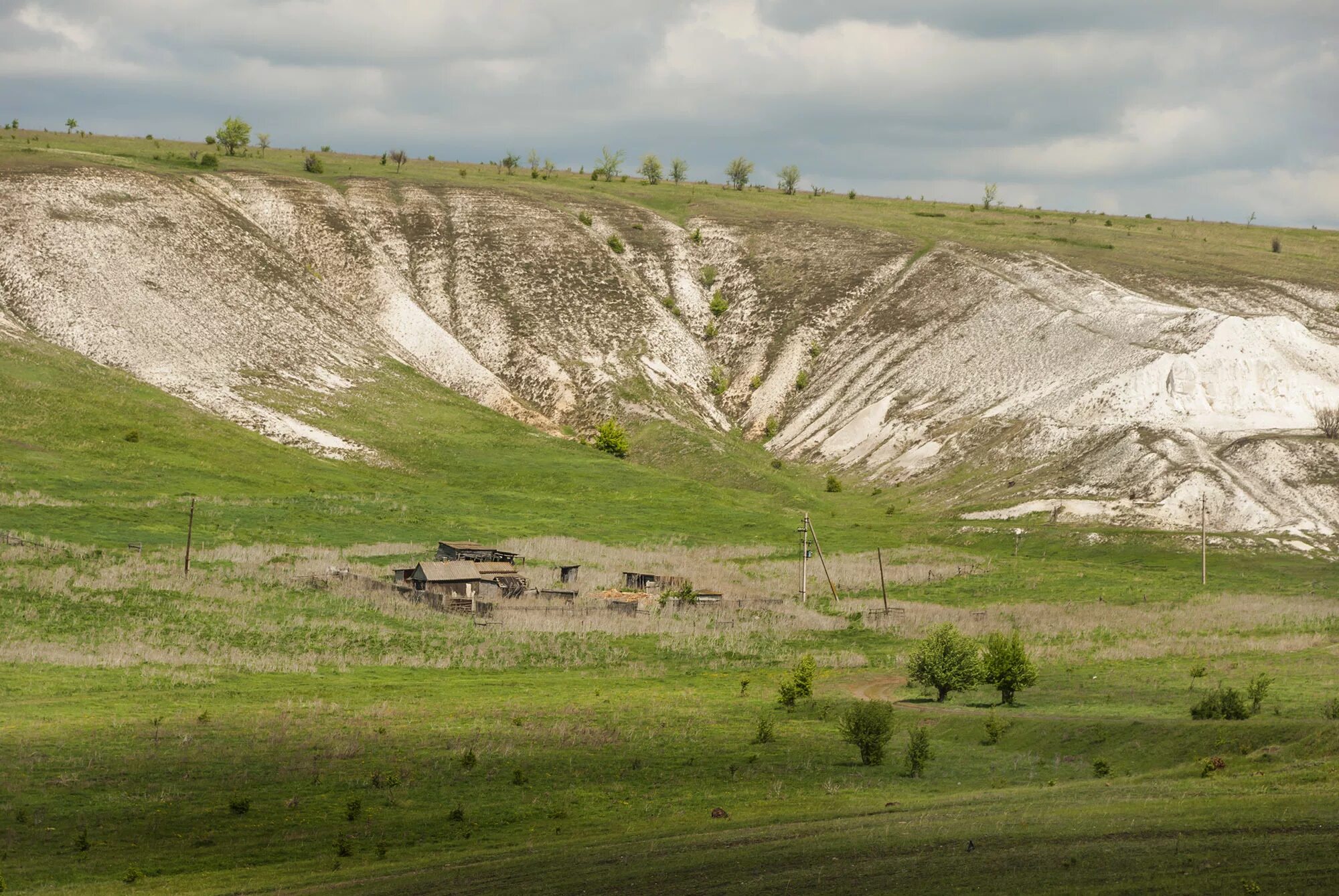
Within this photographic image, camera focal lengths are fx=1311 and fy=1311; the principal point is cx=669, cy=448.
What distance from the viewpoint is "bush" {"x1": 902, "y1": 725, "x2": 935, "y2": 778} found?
136 ft

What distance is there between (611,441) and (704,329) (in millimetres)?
34644

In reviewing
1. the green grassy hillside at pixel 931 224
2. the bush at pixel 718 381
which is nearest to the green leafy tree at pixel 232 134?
the green grassy hillside at pixel 931 224

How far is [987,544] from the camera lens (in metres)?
100

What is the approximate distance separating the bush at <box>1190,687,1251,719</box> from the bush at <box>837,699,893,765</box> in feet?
33.9

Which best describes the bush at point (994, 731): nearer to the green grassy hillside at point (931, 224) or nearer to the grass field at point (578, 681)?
the grass field at point (578, 681)

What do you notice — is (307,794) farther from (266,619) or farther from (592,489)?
(592,489)

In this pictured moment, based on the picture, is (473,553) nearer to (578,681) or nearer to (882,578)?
(882,578)

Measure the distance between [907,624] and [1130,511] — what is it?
36939mm

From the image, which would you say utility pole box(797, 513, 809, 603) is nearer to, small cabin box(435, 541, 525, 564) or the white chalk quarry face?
small cabin box(435, 541, 525, 564)

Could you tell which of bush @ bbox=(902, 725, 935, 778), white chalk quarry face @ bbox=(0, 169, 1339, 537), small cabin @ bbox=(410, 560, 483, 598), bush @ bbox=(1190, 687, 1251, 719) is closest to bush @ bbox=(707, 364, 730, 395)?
white chalk quarry face @ bbox=(0, 169, 1339, 537)

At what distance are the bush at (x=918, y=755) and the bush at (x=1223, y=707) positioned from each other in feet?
31.2

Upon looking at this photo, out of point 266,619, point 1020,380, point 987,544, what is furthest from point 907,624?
point 1020,380

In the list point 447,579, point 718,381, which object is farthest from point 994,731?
point 718,381

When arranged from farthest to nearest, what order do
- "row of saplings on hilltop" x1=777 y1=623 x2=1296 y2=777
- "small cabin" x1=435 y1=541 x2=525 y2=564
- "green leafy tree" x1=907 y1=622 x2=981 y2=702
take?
"small cabin" x1=435 y1=541 x2=525 y2=564 < "green leafy tree" x1=907 y1=622 x2=981 y2=702 < "row of saplings on hilltop" x1=777 y1=623 x2=1296 y2=777
